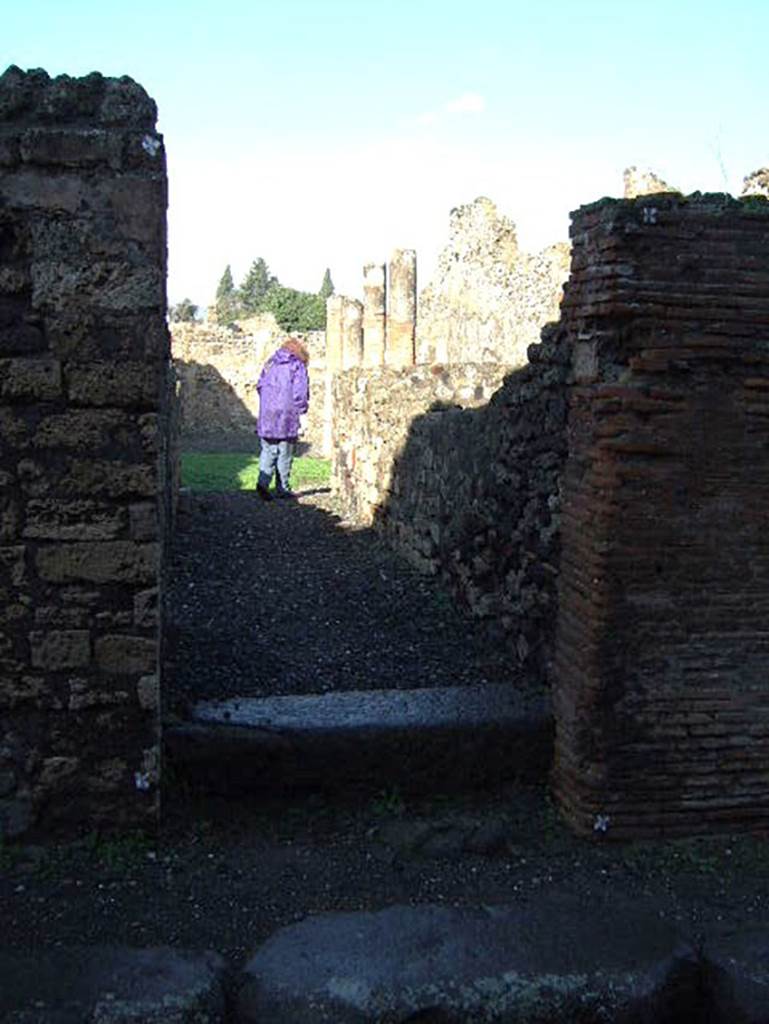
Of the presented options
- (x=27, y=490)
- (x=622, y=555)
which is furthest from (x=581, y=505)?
(x=27, y=490)

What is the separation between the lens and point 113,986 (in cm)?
315

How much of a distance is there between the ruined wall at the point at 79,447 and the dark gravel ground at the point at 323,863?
0.28 meters

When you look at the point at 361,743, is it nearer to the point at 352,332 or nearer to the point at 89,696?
the point at 89,696

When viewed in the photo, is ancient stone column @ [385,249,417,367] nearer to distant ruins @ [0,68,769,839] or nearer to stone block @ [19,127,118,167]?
distant ruins @ [0,68,769,839]

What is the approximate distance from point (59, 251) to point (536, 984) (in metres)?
2.87

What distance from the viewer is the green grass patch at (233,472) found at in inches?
507

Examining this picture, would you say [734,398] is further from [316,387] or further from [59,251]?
[316,387]

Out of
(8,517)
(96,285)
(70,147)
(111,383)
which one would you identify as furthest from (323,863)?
(70,147)

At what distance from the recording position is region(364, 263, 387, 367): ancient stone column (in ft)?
60.3

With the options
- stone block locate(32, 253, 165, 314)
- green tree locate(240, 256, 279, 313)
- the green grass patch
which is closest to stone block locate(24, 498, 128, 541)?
stone block locate(32, 253, 165, 314)

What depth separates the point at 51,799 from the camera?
4016 millimetres

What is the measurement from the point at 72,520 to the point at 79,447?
10.4 inches

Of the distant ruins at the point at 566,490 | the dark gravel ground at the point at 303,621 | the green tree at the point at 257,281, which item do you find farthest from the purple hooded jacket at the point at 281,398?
the green tree at the point at 257,281

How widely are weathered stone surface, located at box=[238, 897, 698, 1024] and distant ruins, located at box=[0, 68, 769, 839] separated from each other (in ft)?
2.71
